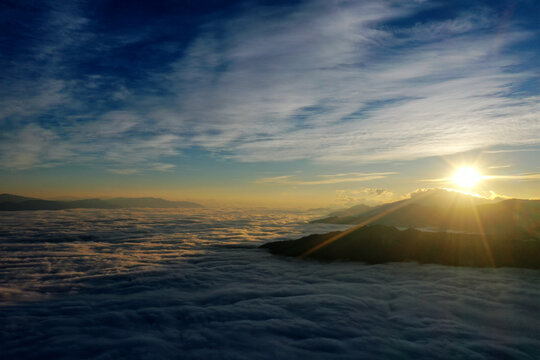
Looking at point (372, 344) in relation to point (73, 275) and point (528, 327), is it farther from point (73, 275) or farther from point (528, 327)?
point (73, 275)

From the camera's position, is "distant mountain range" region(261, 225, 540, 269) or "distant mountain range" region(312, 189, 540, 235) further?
"distant mountain range" region(312, 189, 540, 235)

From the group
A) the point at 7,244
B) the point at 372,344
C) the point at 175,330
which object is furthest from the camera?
the point at 7,244

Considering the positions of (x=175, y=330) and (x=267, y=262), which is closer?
(x=175, y=330)

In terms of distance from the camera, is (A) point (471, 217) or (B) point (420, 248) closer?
(B) point (420, 248)

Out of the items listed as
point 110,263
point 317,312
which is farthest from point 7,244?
point 317,312

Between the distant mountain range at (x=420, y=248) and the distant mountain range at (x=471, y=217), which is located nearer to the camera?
the distant mountain range at (x=420, y=248)

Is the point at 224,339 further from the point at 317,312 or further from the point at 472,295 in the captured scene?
the point at 472,295

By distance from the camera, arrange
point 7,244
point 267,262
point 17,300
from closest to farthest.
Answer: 1. point 17,300
2. point 267,262
3. point 7,244
